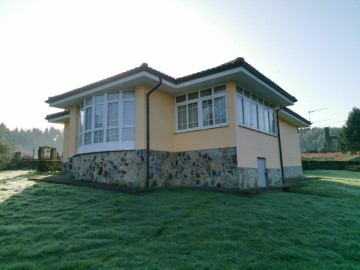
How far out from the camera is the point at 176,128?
11.2 meters

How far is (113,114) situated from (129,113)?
2.22ft

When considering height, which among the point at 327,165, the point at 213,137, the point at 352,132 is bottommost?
the point at 327,165

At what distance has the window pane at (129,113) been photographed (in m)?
10.1

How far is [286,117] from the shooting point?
17141mm

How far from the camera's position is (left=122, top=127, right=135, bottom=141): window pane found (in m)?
9.95

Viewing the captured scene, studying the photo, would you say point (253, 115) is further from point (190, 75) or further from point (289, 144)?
point (289, 144)

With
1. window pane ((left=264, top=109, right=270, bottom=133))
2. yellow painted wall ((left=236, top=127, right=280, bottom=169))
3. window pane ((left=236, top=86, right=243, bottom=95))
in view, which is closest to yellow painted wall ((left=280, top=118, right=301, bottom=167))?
yellow painted wall ((left=236, top=127, right=280, bottom=169))

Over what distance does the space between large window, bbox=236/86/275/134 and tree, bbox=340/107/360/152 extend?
35.5m

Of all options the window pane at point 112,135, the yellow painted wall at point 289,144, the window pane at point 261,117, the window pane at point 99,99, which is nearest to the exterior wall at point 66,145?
the window pane at point 99,99

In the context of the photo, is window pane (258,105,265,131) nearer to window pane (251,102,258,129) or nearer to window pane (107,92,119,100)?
window pane (251,102,258,129)

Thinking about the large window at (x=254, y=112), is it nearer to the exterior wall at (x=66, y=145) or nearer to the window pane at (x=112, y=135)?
the window pane at (x=112, y=135)

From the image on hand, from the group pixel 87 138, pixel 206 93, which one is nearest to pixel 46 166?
pixel 87 138

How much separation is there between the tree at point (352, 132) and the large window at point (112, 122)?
41.8 meters

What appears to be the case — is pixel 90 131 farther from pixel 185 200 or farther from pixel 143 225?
pixel 143 225
